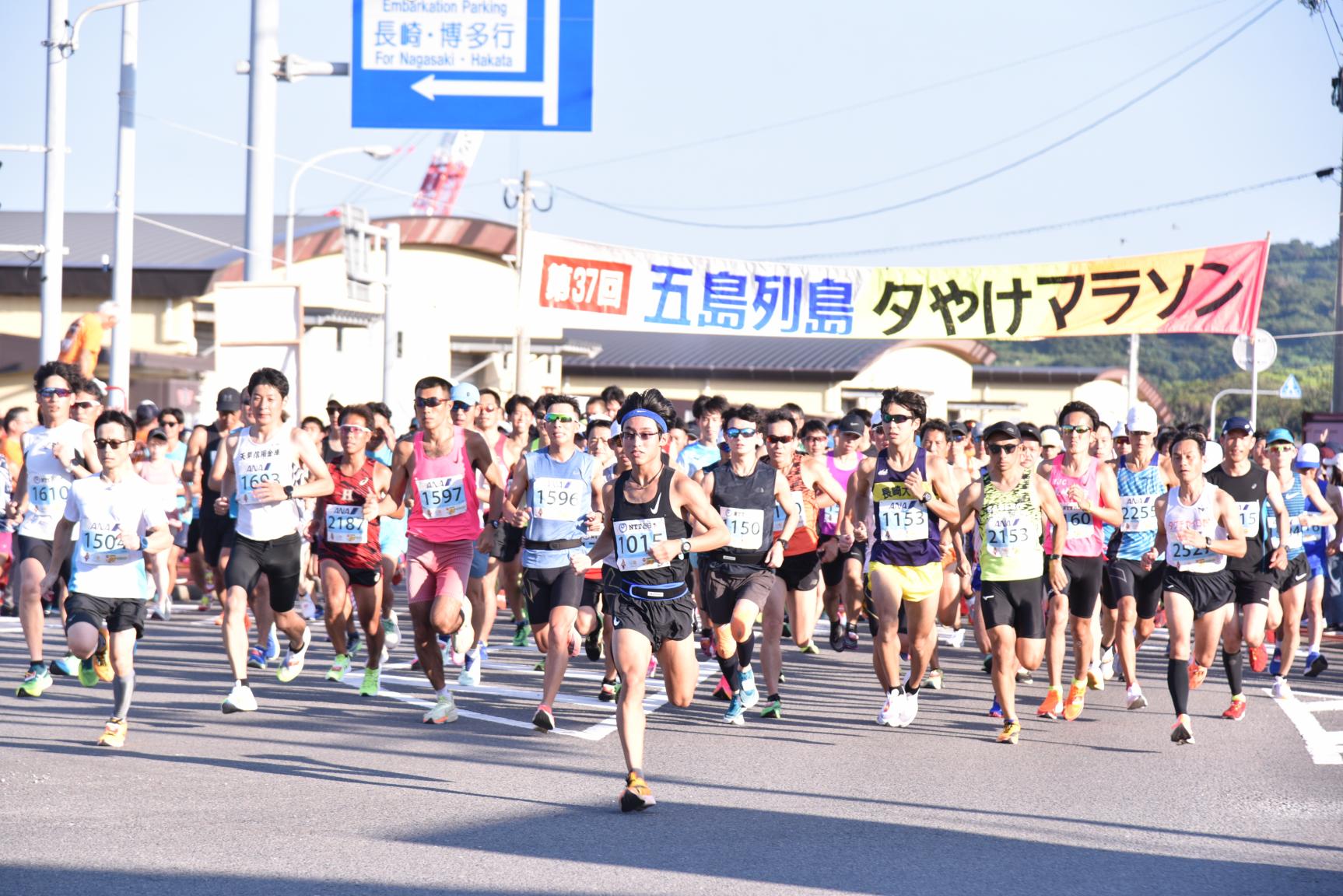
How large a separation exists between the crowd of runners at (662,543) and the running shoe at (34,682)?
18mm

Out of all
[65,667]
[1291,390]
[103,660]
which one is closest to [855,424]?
[65,667]

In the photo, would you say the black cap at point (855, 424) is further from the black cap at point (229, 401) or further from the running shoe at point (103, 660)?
the running shoe at point (103, 660)

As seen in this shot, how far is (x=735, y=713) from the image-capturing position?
10.4 metres

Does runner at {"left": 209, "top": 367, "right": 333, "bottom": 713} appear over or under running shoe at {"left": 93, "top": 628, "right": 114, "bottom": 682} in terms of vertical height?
over

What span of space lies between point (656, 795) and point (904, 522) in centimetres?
325

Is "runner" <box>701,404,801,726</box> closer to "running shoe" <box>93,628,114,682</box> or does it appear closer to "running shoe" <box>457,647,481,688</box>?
"running shoe" <box>457,647,481,688</box>

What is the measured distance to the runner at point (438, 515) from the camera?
390 inches

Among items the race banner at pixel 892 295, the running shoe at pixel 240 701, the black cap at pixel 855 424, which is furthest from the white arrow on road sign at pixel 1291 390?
the running shoe at pixel 240 701

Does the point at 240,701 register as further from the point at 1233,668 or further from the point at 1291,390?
the point at 1291,390

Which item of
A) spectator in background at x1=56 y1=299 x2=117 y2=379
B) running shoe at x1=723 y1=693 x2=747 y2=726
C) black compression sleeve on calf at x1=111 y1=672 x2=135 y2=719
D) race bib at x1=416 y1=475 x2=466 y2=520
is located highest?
spectator in background at x1=56 y1=299 x2=117 y2=379

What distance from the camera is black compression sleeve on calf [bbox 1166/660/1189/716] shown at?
9859 millimetres

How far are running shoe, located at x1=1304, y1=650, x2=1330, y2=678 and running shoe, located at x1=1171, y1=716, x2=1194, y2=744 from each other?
177 inches

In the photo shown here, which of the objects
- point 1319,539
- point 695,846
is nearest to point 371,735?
point 695,846

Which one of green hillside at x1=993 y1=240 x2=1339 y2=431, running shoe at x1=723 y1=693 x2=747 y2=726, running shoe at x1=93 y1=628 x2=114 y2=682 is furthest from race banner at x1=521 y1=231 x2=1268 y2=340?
green hillside at x1=993 y1=240 x2=1339 y2=431
